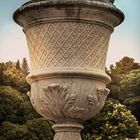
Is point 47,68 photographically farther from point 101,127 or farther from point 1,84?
point 1,84

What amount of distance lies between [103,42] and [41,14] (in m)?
0.63

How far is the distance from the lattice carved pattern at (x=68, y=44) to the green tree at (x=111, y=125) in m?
27.7

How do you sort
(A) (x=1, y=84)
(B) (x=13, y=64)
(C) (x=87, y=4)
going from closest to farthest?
1. (C) (x=87, y=4)
2. (A) (x=1, y=84)
3. (B) (x=13, y=64)

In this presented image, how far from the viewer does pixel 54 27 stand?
5.13 metres

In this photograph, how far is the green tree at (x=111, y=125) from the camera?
110 feet

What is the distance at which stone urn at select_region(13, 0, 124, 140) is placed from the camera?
5.07 m

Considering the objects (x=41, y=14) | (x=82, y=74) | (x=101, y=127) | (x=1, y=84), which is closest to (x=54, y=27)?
(x=41, y=14)

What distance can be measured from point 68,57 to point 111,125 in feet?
96.6

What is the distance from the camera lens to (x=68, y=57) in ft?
16.7

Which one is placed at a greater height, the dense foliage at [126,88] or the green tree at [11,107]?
the dense foliage at [126,88]

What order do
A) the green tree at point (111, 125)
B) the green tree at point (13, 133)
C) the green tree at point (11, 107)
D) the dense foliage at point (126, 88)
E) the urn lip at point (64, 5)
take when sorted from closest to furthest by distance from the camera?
the urn lip at point (64, 5) < the green tree at point (13, 133) < the green tree at point (111, 125) < the green tree at point (11, 107) < the dense foliage at point (126, 88)

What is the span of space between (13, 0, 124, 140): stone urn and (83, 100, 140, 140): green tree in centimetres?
2768

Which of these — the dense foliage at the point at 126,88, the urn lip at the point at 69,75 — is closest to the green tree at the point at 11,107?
the dense foliage at the point at 126,88

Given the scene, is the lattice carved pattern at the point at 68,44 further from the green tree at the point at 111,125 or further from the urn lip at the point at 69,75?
the green tree at the point at 111,125
